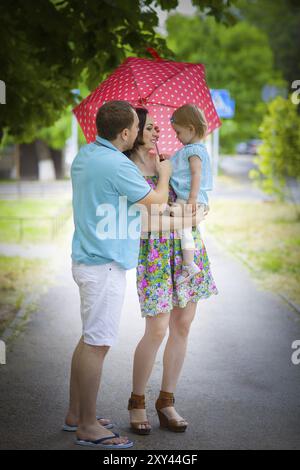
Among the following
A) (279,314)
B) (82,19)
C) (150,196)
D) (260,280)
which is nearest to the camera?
(150,196)

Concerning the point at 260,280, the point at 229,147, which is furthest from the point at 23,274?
the point at 229,147

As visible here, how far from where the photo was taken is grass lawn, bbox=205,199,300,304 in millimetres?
11203

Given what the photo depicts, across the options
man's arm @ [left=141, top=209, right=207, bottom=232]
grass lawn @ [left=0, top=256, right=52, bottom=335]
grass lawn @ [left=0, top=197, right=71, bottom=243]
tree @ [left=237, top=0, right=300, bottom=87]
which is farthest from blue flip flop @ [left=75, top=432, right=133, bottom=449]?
tree @ [left=237, top=0, right=300, bottom=87]

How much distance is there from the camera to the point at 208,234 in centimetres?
1705

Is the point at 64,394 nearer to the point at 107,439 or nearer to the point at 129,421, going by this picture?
the point at 129,421

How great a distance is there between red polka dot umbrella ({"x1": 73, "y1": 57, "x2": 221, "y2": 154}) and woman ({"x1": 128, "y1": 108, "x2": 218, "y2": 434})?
421 mm

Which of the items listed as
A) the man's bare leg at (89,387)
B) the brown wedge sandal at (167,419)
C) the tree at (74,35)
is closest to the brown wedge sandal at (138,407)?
the brown wedge sandal at (167,419)

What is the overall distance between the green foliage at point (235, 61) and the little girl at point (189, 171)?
39300 millimetres

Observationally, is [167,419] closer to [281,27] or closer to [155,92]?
[155,92]

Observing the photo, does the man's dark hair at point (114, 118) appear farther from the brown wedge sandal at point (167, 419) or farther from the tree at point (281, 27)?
the tree at point (281, 27)

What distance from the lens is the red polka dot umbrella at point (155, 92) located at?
17.0 feet

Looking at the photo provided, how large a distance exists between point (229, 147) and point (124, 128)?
41.3 m

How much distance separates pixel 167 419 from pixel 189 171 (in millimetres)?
1547

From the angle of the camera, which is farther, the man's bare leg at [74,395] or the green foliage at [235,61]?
the green foliage at [235,61]
